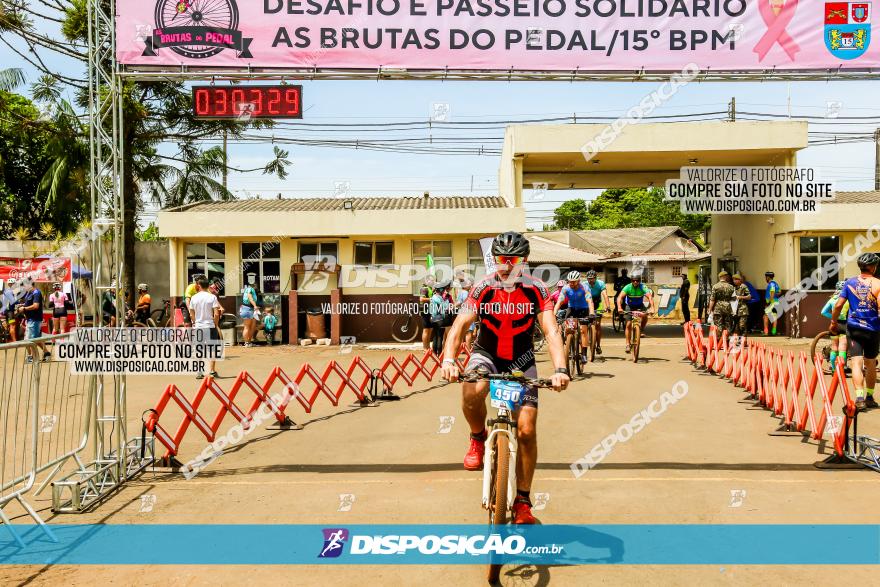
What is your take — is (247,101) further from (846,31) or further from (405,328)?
(405,328)

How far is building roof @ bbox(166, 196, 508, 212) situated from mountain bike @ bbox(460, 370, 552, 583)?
1983cm

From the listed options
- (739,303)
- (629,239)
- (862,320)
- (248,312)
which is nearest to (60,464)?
(862,320)

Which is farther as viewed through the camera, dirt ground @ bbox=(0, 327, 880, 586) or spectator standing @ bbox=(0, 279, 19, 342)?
spectator standing @ bbox=(0, 279, 19, 342)

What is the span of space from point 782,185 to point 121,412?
22.2 meters

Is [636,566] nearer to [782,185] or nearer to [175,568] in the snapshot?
[175,568]

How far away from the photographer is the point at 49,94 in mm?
25734

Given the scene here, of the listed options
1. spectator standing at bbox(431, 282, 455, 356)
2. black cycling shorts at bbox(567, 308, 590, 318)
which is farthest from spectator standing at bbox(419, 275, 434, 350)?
black cycling shorts at bbox(567, 308, 590, 318)

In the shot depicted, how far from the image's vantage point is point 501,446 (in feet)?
15.8

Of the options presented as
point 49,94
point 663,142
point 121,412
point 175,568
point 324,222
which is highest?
point 49,94

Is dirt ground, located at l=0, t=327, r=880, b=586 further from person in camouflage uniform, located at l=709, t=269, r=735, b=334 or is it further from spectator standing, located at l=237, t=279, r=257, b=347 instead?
spectator standing, located at l=237, t=279, r=257, b=347

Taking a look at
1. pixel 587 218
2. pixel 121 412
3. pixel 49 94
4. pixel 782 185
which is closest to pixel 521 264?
pixel 121 412

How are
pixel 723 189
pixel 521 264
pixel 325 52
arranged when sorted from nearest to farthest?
pixel 521 264 → pixel 325 52 → pixel 723 189

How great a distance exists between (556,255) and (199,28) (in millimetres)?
30758

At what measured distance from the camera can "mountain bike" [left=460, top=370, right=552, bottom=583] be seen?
4.70m
